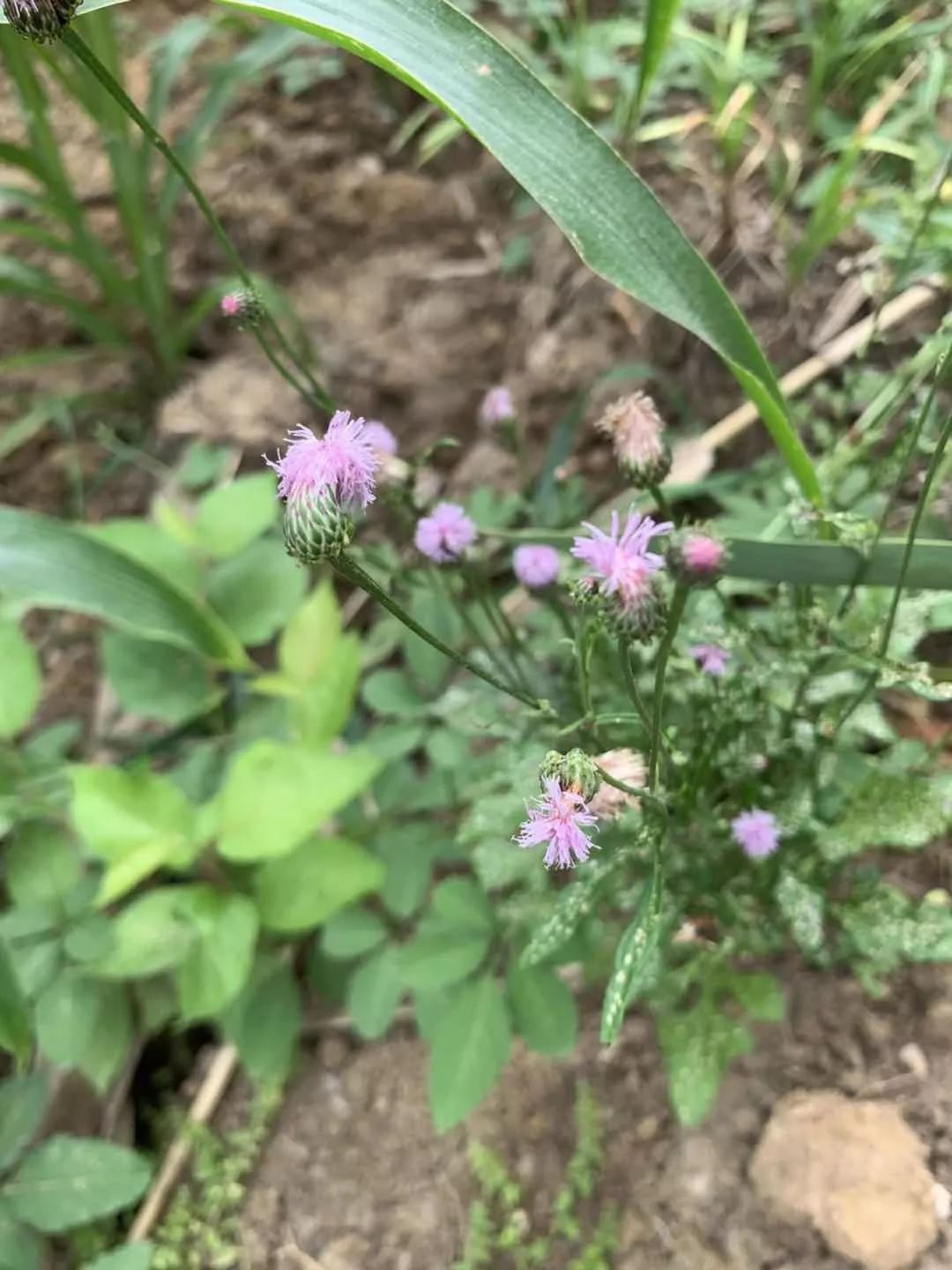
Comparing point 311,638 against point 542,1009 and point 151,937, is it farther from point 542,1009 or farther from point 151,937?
point 542,1009

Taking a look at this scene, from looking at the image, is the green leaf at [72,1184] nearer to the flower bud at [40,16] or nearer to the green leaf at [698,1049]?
the green leaf at [698,1049]

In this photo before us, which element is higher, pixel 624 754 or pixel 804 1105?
pixel 624 754

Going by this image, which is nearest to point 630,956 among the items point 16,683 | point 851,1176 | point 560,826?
point 560,826

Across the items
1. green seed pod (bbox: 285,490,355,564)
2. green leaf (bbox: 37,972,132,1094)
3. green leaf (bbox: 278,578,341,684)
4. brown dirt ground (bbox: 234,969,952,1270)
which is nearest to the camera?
green seed pod (bbox: 285,490,355,564)

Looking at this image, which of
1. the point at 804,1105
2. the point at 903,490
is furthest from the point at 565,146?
the point at 804,1105

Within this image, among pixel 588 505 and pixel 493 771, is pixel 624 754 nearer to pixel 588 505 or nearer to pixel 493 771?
pixel 493 771

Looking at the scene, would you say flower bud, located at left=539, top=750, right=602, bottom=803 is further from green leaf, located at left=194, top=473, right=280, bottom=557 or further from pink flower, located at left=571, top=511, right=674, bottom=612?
green leaf, located at left=194, top=473, right=280, bottom=557

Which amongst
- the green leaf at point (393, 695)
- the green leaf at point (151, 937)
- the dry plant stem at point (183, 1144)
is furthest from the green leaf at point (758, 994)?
the dry plant stem at point (183, 1144)

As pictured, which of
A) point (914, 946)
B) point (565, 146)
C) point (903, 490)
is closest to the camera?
point (565, 146)

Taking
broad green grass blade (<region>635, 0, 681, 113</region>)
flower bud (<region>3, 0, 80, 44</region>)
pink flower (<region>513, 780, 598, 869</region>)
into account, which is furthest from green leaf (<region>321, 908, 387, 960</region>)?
broad green grass blade (<region>635, 0, 681, 113</region>)
